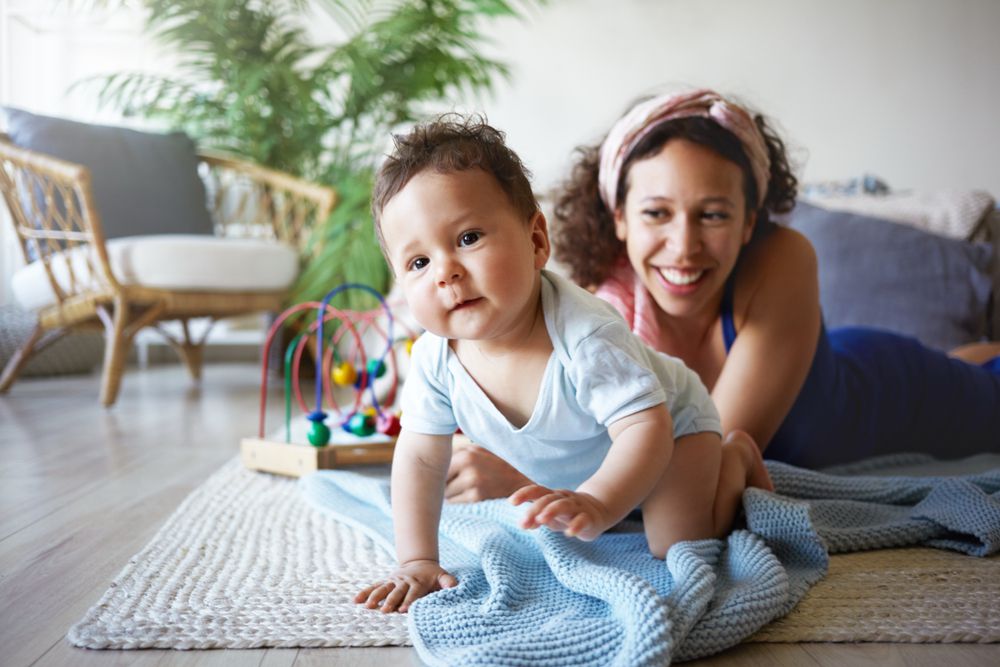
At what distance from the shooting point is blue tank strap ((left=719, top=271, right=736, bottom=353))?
1.30 metres

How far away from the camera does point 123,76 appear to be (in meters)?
3.21

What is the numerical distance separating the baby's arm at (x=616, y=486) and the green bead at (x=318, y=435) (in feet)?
2.46

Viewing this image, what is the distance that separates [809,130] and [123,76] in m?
2.77

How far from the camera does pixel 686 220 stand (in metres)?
1.20

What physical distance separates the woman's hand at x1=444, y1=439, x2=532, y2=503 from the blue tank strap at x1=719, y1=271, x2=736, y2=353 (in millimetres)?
379

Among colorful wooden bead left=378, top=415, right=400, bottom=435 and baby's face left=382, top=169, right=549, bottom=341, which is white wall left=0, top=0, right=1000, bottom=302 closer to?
colorful wooden bead left=378, top=415, right=400, bottom=435

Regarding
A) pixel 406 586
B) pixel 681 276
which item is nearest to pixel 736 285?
pixel 681 276

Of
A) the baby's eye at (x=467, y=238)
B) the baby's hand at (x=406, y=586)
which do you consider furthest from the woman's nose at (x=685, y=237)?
the baby's hand at (x=406, y=586)

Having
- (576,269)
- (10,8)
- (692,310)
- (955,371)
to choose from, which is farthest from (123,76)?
(955,371)

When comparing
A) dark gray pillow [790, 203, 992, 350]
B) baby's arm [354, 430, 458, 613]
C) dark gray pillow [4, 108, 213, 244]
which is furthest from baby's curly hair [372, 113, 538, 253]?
dark gray pillow [4, 108, 213, 244]

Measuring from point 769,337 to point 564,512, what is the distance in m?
0.65

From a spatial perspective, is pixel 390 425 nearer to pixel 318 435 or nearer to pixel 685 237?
pixel 318 435

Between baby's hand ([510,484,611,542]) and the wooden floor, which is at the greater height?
baby's hand ([510,484,611,542])

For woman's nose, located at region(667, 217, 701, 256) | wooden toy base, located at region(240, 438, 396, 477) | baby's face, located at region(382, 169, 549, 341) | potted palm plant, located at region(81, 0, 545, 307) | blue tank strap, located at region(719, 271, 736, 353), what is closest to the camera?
baby's face, located at region(382, 169, 549, 341)
